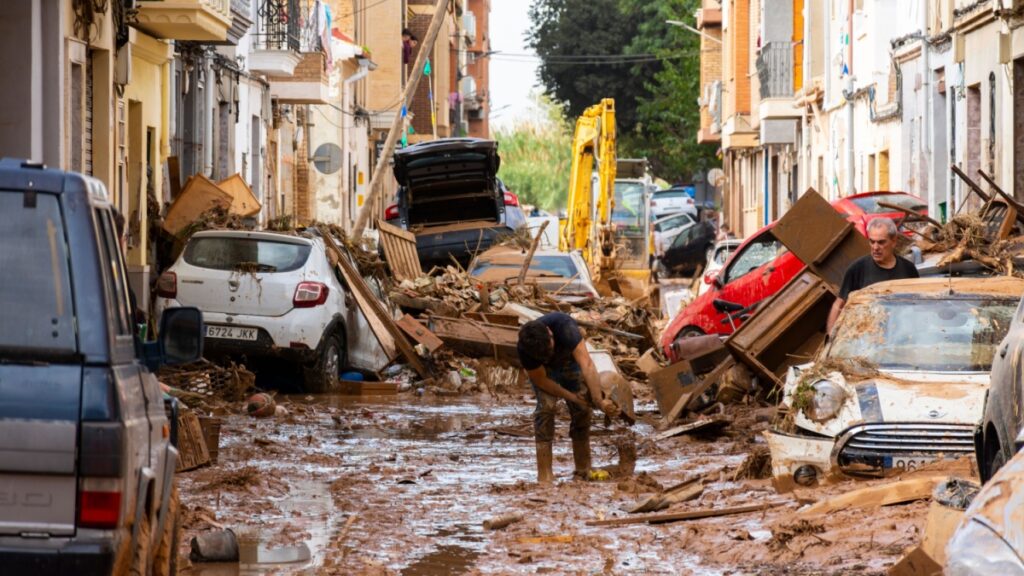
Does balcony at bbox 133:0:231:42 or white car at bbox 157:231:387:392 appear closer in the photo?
white car at bbox 157:231:387:392

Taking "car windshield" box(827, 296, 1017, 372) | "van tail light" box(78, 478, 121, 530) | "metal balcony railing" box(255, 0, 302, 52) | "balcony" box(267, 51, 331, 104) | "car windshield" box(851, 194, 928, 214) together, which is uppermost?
"metal balcony railing" box(255, 0, 302, 52)

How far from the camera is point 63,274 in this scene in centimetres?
530

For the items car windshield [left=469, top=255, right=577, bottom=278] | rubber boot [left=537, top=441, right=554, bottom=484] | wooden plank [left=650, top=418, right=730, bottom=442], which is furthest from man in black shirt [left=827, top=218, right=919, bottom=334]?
car windshield [left=469, top=255, right=577, bottom=278]

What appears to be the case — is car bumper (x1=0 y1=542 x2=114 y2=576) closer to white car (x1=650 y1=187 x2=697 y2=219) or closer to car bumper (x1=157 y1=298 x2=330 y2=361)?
car bumper (x1=157 y1=298 x2=330 y2=361)

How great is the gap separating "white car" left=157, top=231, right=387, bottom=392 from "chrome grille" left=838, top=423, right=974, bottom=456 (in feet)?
29.7

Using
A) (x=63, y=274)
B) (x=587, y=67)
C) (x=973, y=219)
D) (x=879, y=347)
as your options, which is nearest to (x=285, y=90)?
(x=973, y=219)

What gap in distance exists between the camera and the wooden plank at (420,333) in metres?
20.2

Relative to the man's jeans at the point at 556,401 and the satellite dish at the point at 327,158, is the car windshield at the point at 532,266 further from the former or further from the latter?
the man's jeans at the point at 556,401

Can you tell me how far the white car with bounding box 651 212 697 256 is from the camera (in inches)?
2224

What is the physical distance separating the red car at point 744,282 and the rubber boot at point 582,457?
5.29m

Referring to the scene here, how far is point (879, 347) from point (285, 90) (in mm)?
27159

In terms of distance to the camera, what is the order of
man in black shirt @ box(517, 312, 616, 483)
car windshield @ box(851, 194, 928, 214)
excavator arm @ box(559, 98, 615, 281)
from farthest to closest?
excavator arm @ box(559, 98, 615, 281) < car windshield @ box(851, 194, 928, 214) < man in black shirt @ box(517, 312, 616, 483)

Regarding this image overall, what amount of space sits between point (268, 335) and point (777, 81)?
91.3ft

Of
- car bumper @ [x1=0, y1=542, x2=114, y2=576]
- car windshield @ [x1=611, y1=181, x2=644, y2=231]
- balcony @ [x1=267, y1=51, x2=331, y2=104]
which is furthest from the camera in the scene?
car windshield @ [x1=611, y1=181, x2=644, y2=231]
